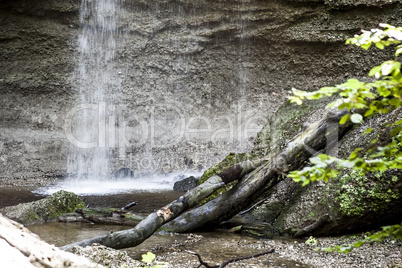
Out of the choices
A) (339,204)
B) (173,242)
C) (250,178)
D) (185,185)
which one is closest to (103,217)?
(173,242)

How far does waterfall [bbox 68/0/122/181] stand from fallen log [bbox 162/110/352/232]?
24.6 feet

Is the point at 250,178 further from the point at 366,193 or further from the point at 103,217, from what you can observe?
the point at 103,217

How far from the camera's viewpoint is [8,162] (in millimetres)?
11008

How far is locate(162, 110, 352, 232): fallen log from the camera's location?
430cm

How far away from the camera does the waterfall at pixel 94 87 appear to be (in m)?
11.6

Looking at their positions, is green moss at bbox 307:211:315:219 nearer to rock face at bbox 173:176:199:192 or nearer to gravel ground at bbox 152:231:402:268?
gravel ground at bbox 152:231:402:268

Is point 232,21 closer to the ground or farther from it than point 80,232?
farther from it

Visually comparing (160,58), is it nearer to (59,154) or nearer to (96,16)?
(96,16)

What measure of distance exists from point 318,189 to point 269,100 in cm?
794

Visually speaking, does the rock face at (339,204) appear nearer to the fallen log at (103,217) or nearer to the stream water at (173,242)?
the stream water at (173,242)

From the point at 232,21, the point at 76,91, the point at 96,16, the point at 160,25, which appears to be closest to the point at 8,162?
the point at 76,91

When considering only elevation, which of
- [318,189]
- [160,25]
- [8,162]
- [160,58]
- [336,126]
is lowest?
[8,162]

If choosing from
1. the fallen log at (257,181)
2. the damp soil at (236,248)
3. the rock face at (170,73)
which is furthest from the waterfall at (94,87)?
the fallen log at (257,181)

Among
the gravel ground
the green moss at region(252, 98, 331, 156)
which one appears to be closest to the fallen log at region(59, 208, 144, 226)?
the gravel ground
